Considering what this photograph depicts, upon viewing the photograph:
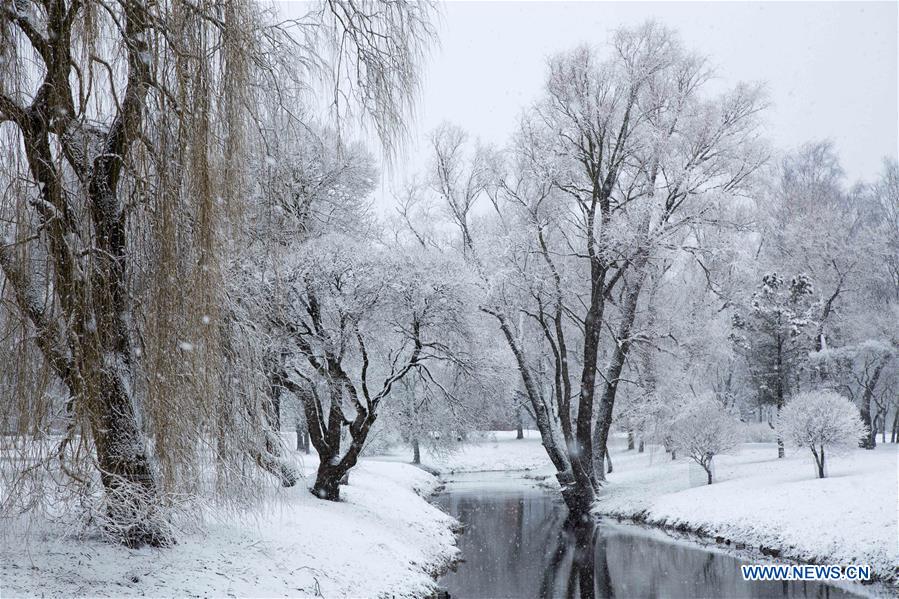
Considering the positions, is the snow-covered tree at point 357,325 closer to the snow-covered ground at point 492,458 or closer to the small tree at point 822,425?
the small tree at point 822,425

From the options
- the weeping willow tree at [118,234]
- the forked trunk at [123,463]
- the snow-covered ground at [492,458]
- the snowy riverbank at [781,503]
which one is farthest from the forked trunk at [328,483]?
the snow-covered ground at [492,458]

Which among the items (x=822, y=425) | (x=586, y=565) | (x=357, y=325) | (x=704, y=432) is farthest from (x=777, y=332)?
(x=357, y=325)

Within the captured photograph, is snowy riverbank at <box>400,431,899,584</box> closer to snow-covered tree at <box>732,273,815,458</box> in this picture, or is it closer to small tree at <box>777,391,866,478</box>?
small tree at <box>777,391,866,478</box>

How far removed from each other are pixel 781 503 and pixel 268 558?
11532 mm

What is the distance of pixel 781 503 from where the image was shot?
15.2 metres

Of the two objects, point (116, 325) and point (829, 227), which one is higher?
point (829, 227)

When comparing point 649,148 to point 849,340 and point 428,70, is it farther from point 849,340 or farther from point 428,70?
point 849,340

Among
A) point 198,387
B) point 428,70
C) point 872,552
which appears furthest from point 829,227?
point 198,387

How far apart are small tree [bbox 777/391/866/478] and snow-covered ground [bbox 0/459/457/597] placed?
8681mm

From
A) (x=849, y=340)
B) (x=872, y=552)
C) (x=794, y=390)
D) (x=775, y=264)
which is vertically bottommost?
(x=872, y=552)

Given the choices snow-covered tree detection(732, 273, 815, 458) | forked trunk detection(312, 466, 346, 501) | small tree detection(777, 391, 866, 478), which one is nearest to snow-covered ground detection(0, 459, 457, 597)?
forked trunk detection(312, 466, 346, 501)

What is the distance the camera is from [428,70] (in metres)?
6.25

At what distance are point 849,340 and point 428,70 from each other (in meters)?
26.4

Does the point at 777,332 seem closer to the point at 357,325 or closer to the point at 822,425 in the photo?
the point at 822,425
